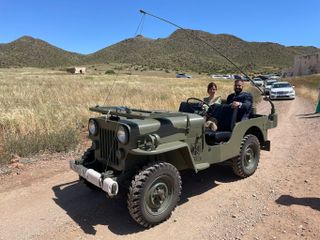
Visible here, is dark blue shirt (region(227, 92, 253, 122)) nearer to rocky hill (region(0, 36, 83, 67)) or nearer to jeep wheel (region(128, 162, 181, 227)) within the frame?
jeep wheel (region(128, 162, 181, 227))

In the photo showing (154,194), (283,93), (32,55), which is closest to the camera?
(154,194)

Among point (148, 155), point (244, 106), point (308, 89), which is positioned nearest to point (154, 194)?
point (148, 155)

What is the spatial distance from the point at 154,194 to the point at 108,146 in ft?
3.25

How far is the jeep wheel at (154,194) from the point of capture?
4.82m

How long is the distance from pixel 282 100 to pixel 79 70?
55.3 m

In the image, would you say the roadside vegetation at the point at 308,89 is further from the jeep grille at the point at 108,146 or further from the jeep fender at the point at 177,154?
the jeep grille at the point at 108,146

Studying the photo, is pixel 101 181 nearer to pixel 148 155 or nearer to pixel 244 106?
pixel 148 155

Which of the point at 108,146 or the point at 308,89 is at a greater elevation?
the point at 108,146

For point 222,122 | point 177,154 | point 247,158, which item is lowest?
point 247,158

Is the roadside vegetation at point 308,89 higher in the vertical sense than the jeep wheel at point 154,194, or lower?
lower

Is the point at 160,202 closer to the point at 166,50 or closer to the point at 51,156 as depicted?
the point at 51,156

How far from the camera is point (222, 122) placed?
7.00 metres

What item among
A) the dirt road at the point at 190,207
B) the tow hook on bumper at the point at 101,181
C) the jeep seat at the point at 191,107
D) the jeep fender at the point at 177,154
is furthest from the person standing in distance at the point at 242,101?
the tow hook on bumper at the point at 101,181

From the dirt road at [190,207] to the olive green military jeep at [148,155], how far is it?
41 centimetres
